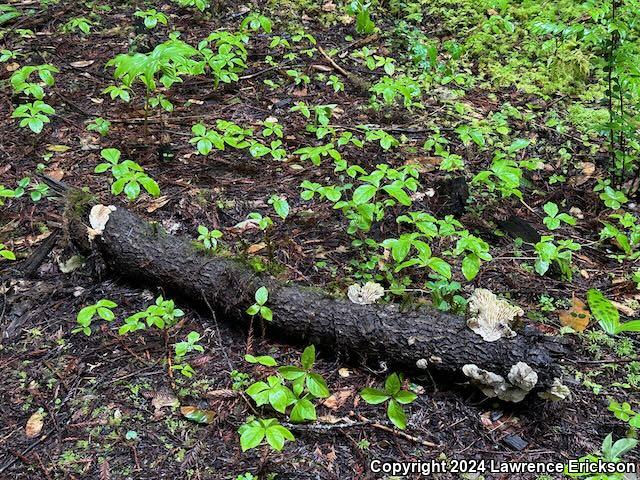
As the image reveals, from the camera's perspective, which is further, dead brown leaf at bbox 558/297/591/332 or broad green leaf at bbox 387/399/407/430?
dead brown leaf at bbox 558/297/591/332

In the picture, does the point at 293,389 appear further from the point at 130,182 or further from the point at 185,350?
the point at 130,182

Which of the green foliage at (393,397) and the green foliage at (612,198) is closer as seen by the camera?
the green foliage at (393,397)

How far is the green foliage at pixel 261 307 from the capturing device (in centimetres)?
277

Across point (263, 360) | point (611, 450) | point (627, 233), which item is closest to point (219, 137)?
point (263, 360)

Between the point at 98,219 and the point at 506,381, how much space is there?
236 centimetres

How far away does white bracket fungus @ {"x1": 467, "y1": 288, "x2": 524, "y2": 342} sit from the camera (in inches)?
101

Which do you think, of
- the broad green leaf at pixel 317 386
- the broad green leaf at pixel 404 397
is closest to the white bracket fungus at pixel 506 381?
the broad green leaf at pixel 404 397

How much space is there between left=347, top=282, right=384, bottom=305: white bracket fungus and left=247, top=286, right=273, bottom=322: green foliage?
421mm

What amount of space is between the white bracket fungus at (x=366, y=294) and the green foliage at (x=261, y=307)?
42 centimetres

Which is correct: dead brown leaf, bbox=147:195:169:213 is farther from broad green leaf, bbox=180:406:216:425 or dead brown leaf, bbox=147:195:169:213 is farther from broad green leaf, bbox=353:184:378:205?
broad green leaf, bbox=180:406:216:425

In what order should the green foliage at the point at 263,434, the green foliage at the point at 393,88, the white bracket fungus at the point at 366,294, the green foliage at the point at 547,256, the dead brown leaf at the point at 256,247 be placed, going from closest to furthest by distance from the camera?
1. the green foliage at the point at 263,434
2. the white bracket fungus at the point at 366,294
3. the green foliage at the point at 547,256
4. the dead brown leaf at the point at 256,247
5. the green foliage at the point at 393,88

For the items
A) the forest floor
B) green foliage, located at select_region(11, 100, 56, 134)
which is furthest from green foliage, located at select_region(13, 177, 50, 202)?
green foliage, located at select_region(11, 100, 56, 134)

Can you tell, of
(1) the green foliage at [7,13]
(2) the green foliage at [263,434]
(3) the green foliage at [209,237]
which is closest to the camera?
(2) the green foliage at [263,434]

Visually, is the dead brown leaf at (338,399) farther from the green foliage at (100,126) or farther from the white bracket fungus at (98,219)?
the green foliage at (100,126)
